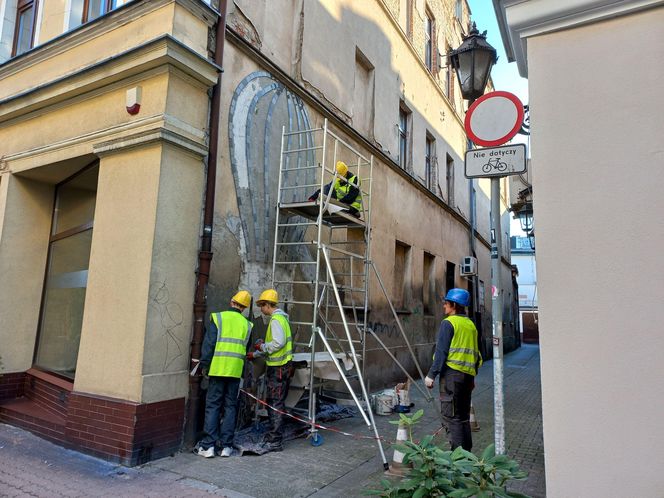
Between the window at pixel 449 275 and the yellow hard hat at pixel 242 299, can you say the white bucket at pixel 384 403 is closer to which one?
the yellow hard hat at pixel 242 299

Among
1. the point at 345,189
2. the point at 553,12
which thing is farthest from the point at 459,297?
the point at 553,12

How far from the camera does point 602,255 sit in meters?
3.08

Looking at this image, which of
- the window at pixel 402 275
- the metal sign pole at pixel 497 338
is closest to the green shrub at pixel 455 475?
the metal sign pole at pixel 497 338

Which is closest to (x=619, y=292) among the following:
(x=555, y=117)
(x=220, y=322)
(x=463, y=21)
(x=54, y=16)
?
(x=555, y=117)

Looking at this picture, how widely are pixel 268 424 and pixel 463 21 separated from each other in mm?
17736

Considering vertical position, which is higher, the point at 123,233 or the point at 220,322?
the point at 123,233

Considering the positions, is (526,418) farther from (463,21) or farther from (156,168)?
(463,21)

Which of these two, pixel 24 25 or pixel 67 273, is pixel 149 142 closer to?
pixel 67 273

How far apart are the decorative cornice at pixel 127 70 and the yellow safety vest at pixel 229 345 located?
9.45 feet

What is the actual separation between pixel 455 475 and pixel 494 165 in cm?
239

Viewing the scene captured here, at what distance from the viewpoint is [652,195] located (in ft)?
9.84

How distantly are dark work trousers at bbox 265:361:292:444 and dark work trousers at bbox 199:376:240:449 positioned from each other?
0.46m

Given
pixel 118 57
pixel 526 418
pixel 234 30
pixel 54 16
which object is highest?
pixel 54 16

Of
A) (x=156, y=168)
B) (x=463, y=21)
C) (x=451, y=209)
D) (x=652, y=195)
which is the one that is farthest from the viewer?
(x=463, y=21)
